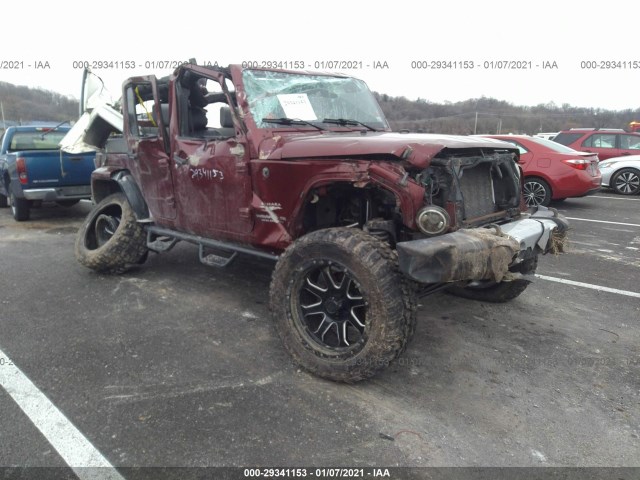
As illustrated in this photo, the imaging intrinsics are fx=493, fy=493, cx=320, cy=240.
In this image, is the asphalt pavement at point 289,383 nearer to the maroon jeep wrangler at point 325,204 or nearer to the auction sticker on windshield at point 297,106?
the maroon jeep wrangler at point 325,204

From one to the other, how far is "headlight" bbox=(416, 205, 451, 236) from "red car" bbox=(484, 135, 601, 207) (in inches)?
290

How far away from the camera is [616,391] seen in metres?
3.12

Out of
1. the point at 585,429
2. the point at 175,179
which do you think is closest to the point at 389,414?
the point at 585,429

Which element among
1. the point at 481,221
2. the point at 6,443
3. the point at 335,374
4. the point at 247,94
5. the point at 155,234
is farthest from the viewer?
the point at 155,234

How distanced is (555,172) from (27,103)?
58.1 ft

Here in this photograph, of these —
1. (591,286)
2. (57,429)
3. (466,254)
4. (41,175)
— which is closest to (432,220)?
(466,254)

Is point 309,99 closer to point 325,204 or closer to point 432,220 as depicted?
point 325,204

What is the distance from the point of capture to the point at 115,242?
16.8ft

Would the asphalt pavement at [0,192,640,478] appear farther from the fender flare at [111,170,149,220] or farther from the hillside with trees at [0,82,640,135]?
the hillside with trees at [0,82,640,135]

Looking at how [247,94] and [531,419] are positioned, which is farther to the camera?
[247,94]

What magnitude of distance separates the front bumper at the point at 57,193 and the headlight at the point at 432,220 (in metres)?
7.25

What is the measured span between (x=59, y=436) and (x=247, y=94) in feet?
8.64

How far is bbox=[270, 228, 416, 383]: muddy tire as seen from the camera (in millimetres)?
2918

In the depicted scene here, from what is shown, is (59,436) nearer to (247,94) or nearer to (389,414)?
(389,414)
